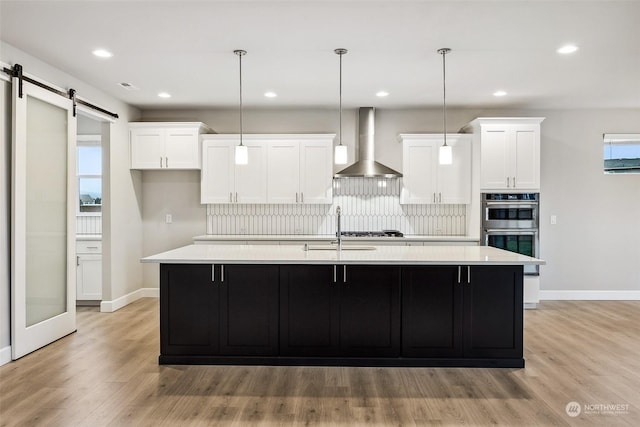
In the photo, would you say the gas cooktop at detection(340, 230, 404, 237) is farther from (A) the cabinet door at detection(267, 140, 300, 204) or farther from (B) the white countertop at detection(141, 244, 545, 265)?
(B) the white countertop at detection(141, 244, 545, 265)

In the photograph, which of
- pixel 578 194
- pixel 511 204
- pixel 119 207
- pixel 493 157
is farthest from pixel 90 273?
pixel 578 194

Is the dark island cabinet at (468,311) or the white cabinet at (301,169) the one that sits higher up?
the white cabinet at (301,169)

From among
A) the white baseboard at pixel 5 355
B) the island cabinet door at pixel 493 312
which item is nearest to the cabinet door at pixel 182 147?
the white baseboard at pixel 5 355

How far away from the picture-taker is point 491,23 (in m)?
3.26

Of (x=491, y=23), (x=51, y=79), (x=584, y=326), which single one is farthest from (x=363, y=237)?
(x=51, y=79)

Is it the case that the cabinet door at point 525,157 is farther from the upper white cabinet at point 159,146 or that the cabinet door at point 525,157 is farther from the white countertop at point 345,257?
the upper white cabinet at point 159,146

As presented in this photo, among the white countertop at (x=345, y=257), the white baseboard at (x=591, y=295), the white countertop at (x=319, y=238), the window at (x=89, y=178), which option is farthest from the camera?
the window at (x=89, y=178)

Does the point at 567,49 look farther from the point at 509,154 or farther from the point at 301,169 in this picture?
the point at 301,169

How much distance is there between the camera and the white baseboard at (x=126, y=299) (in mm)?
5367

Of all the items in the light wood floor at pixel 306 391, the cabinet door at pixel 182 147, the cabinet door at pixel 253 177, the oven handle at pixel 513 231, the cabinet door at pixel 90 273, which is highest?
the cabinet door at pixel 182 147

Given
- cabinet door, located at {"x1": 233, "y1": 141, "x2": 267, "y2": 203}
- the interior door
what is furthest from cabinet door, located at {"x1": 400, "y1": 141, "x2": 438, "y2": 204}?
the interior door

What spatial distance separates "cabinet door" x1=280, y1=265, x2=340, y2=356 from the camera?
3477 mm

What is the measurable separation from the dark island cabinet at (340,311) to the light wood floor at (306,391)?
182mm

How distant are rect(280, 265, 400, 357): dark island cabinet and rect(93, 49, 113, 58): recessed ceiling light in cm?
249
